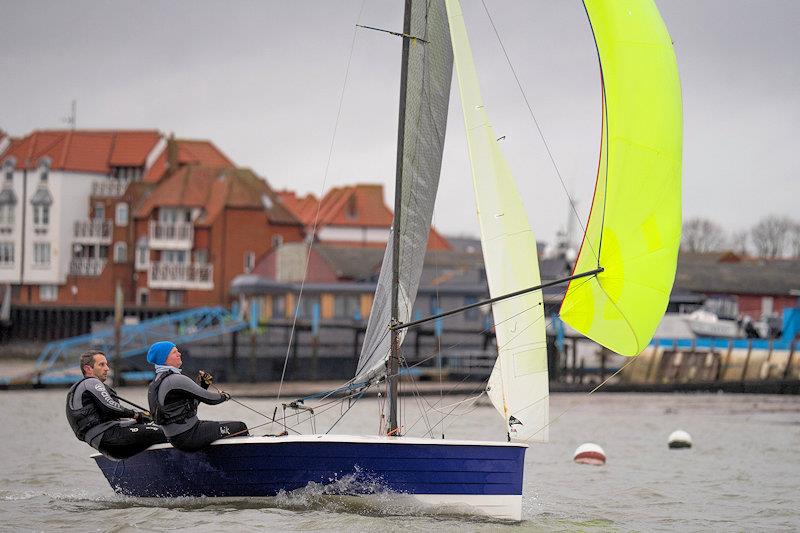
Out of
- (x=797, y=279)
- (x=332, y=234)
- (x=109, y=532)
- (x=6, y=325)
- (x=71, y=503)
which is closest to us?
(x=109, y=532)

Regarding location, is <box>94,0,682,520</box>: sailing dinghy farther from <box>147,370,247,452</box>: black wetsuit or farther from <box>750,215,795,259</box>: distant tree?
<box>750,215,795,259</box>: distant tree

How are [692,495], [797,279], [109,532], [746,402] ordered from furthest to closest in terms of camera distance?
[797,279], [746,402], [692,495], [109,532]

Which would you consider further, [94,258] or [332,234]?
[332,234]

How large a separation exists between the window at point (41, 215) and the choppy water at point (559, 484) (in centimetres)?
4681

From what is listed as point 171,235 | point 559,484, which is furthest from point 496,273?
point 171,235

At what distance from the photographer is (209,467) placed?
1608cm

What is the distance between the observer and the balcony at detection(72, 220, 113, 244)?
276ft

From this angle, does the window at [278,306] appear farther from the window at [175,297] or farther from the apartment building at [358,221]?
the apartment building at [358,221]

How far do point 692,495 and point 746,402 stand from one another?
2465cm

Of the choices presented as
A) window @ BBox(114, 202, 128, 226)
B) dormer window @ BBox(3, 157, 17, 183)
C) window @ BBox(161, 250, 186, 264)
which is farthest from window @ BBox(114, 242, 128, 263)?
dormer window @ BBox(3, 157, 17, 183)

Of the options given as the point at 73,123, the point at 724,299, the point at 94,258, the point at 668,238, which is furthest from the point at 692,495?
the point at 73,123

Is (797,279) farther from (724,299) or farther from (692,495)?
(692,495)

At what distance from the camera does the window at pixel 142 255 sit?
8194cm

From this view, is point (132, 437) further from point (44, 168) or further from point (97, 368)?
point (44, 168)
